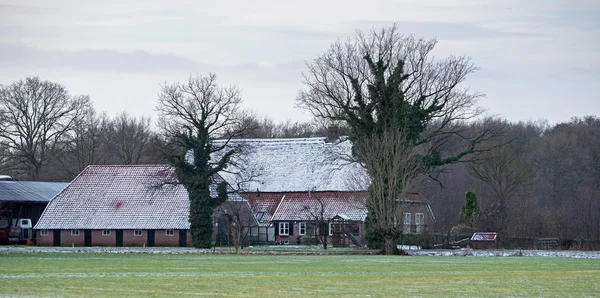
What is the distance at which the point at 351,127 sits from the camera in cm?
5903

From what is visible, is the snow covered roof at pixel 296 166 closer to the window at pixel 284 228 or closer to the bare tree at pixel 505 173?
the window at pixel 284 228

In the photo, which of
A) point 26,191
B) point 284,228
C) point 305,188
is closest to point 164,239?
point 284,228

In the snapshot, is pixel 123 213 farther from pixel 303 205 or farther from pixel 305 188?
pixel 305 188

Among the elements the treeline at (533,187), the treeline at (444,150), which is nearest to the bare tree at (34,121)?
the treeline at (444,150)

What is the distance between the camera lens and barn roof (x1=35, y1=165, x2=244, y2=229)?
67.7m

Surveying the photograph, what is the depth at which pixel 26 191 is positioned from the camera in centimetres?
7975

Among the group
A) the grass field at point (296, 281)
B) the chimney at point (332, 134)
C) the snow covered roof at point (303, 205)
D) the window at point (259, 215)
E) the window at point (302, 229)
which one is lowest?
the grass field at point (296, 281)

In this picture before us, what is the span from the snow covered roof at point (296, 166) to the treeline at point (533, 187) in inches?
246

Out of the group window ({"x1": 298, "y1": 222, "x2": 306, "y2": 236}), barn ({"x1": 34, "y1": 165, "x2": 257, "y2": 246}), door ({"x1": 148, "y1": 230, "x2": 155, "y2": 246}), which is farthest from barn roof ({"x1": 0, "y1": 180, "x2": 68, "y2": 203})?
window ({"x1": 298, "y1": 222, "x2": 306, "y2": 236})

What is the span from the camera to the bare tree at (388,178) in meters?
54.3

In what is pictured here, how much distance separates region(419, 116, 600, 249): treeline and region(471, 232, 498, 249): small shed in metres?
0.74

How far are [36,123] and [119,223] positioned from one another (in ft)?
89.7

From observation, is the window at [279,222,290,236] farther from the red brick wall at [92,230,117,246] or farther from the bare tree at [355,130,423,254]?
the bare tree at [355,130,423,254]

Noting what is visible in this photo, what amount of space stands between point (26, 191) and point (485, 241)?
36231 millimetres
